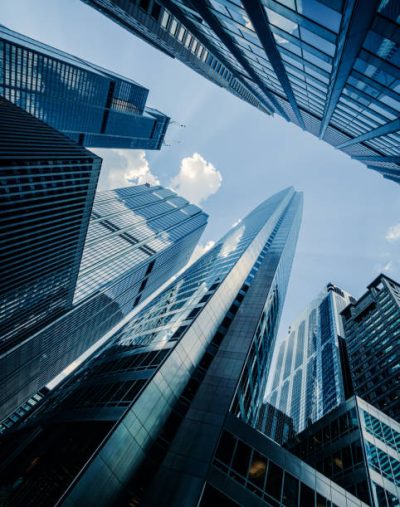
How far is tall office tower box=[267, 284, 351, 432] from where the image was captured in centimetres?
9649

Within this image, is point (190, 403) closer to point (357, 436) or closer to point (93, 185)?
point (357, 436)

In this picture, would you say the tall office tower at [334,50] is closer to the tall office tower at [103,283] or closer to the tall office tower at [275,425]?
the tall office tower at [275,425]

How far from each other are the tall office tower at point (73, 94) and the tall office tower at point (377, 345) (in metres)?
127

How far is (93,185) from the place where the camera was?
68.6 m

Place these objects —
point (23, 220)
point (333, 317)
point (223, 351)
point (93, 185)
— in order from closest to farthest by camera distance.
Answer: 1. point (223, 351)
2. point (23, 220)
3. point (93, 185)
4. point (333, 317)

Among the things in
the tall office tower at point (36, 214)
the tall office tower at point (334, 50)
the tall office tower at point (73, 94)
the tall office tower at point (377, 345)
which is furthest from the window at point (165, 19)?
the tall office tower at point (377, 345)

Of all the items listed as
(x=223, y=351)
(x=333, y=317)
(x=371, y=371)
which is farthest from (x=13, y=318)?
(x=333, y=317)

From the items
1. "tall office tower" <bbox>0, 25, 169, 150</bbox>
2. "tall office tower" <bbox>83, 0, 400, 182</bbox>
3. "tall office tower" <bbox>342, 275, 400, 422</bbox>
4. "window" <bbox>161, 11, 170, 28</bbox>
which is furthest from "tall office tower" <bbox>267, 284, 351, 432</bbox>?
"tall office tower" <bbox>0, 25, 169, 150</bbox>

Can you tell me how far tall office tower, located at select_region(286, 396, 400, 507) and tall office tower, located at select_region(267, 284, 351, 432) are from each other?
53718 millimetres

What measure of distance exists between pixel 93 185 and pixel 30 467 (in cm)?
5680

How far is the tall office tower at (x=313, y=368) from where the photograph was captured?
96.5 metres

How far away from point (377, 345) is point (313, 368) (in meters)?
54.2

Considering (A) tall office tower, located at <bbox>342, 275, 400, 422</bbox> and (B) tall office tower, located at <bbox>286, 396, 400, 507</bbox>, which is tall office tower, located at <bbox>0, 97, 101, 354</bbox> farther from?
(A) tall office tower, located at <bbox>342, 275, 400, 422</bbox>

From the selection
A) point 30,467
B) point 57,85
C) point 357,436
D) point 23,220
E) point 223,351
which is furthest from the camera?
point 57,85
